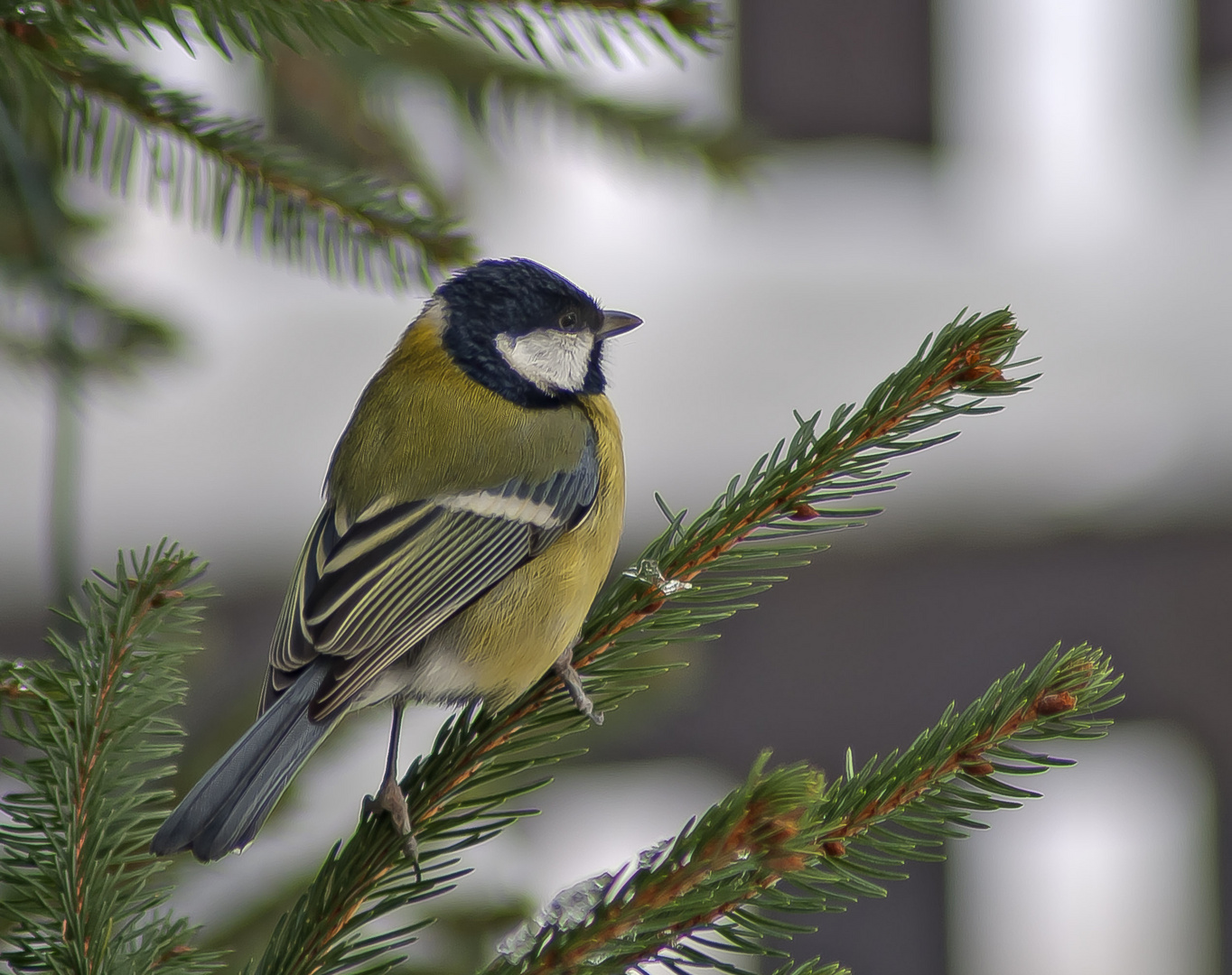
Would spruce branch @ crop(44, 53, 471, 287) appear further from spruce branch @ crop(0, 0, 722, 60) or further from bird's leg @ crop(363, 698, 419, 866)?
bird's leg @ crop(363, 698, 419, 866)

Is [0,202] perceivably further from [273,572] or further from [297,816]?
[273,572]

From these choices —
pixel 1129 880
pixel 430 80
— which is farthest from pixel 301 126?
pixel 1129 880

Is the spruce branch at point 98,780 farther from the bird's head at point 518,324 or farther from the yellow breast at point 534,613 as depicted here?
the bird's head at point 518,324

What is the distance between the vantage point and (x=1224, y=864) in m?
3.09

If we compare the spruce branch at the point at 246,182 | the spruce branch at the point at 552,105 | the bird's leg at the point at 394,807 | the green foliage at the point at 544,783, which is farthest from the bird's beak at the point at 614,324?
the bird's leg at the point at 394,807

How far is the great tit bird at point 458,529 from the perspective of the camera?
894 mm

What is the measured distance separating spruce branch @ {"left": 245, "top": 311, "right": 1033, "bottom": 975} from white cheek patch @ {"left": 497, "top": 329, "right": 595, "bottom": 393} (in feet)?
1.06

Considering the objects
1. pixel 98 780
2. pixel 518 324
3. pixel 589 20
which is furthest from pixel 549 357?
pixel 98 780

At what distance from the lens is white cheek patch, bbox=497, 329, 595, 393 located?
4.02 ft

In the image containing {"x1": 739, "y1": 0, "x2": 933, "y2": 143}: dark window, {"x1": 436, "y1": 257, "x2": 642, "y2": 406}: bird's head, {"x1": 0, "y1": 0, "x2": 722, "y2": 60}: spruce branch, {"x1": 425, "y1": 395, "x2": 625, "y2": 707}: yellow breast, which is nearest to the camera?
{"x1": 0, "y1": 0, "x2": 722, "y2": 60}: spruce branch

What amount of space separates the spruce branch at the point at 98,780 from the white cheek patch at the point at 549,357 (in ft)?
1.85

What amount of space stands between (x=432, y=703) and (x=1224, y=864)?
2.80 m

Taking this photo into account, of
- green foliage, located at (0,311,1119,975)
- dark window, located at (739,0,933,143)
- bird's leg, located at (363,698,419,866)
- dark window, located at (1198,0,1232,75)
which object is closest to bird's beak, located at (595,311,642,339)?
green foliage, located at (0,311,1119,975)

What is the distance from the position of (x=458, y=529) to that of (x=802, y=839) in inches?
22.5
